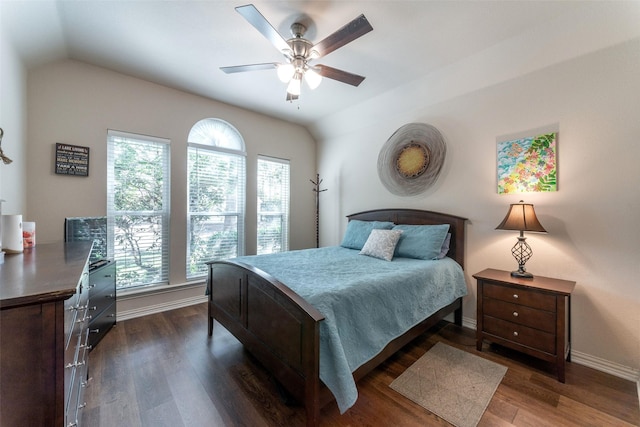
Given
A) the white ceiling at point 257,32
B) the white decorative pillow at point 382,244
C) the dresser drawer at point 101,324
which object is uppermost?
the white ceiling at point 257,32

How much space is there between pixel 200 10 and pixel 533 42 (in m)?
2.83

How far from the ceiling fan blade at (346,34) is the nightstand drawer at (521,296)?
7.57ft

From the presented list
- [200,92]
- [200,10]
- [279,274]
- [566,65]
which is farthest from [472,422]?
[200,92]

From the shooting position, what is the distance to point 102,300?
244 centimetres

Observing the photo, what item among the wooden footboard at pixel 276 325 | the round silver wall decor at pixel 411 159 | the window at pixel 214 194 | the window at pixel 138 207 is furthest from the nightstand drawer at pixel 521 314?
the window at pixel 138 207

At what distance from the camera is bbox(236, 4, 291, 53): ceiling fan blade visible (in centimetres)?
154

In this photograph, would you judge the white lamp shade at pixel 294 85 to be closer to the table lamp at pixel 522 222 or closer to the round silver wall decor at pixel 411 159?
the round silver wall decor at pixel 411 159

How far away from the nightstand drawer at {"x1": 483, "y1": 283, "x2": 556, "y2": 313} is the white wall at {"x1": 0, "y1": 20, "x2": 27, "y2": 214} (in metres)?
3.93

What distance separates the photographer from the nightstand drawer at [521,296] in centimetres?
198

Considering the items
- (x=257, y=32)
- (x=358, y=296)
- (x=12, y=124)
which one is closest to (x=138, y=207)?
(x=12, y=124)

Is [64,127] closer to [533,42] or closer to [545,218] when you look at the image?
[533,42]

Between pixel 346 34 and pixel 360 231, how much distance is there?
93.2 inches

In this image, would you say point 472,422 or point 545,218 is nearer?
point 472,422

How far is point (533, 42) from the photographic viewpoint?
88.1 inches
